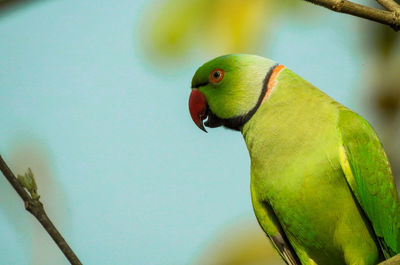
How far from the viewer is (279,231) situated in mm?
3871

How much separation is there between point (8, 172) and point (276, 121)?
76.4 inches

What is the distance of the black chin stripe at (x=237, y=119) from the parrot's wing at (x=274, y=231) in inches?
21.9

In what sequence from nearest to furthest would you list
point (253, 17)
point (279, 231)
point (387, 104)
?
point (279, 231), point (387, 104), point (253, 17)

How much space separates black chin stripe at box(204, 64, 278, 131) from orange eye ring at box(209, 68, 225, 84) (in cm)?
25

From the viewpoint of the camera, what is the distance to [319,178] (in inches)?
132

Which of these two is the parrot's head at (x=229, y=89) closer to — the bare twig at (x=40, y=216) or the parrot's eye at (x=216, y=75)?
the parrot's eye at (x=216, y=75)

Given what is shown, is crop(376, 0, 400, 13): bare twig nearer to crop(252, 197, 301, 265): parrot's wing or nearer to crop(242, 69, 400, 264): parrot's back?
crop(242, 69, 400, 264): parrot's back

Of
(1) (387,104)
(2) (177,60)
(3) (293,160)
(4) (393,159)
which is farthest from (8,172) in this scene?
(1) (387,104)

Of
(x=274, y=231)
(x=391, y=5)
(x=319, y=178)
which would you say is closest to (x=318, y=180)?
(x=319, y=178)

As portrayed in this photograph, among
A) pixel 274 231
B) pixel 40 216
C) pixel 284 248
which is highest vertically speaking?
pixel 40 216

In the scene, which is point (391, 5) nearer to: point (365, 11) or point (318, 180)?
point (365, 11)

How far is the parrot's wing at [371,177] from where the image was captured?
11.1 ft

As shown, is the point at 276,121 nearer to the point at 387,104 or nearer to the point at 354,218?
the point at 354,218

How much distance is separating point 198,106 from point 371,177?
4.74 ft
